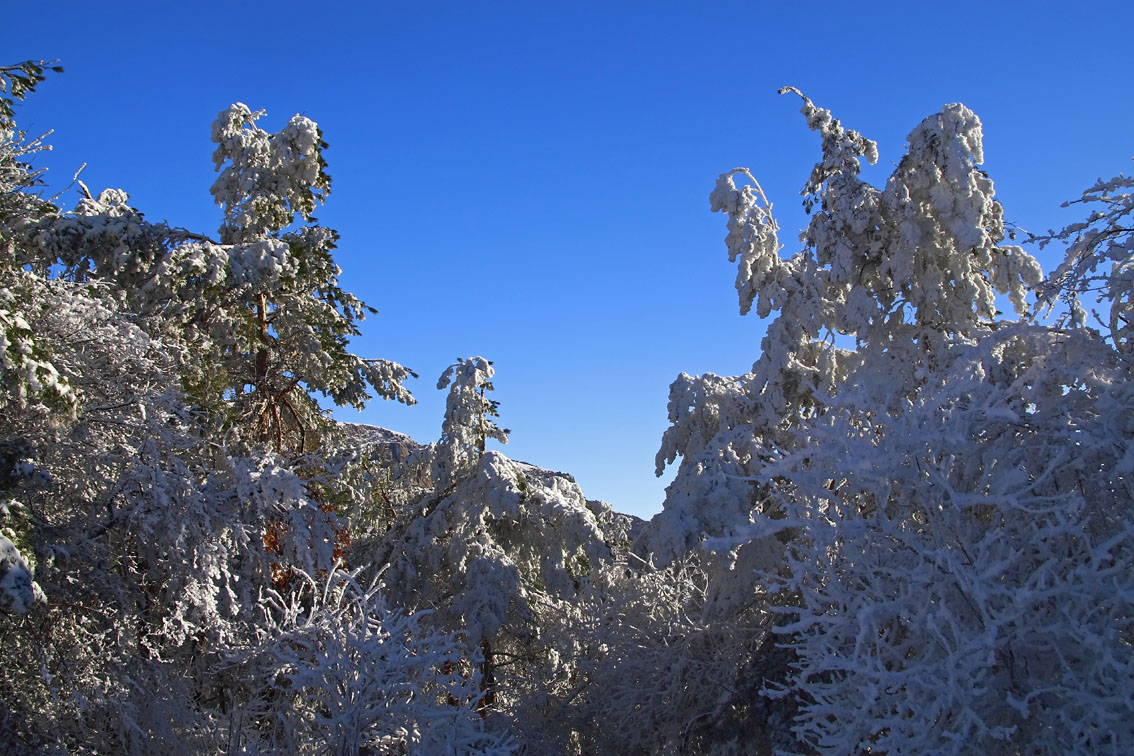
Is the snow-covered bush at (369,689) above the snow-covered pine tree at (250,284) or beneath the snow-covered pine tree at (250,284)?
beneath

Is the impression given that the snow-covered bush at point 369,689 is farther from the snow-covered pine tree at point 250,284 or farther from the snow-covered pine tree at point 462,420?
the snow-covered pine tree at point 462,420

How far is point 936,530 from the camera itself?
6074mm

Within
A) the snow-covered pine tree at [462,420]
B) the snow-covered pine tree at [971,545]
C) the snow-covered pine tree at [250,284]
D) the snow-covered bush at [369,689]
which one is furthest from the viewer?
the snow-covered pine tree at [462,420]

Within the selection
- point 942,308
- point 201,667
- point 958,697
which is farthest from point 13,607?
point 942,308

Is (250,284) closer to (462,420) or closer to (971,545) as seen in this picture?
(462,420)

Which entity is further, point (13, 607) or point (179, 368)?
point (179, 368)

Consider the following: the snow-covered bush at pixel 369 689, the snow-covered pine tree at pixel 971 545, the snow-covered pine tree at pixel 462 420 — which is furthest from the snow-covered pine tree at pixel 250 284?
the snow-covered pine tree at pixel 971 545

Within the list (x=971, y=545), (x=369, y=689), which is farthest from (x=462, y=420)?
(x=971, y=545)

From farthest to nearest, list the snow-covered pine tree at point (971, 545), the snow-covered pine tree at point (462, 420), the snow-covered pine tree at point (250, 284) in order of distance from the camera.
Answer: the snow-covered pine tree at point (462, 420) < the snow-covered pine tree at point (250, 284) < the snow-covered pine tree at point (971, 545)

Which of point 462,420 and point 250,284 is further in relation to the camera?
point 462,420

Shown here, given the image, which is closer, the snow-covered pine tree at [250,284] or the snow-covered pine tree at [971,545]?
the snow-covered pine tree at [971,545]

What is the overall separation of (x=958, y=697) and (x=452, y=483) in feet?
42.0

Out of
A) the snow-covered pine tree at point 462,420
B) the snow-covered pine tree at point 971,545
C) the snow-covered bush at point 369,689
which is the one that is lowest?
the snow-covered bush at point 369,689

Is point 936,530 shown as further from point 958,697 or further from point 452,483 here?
point 452,483
